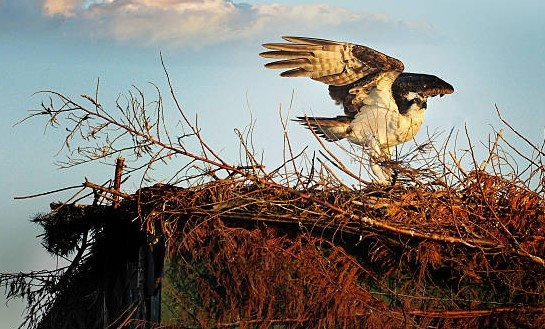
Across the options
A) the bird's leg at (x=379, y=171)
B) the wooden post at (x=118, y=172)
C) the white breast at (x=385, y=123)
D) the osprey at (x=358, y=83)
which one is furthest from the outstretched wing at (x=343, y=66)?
the wooden post at (x=118, y=172)

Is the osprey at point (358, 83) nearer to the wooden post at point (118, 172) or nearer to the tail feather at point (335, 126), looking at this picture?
the tail feather at point (335, 126)

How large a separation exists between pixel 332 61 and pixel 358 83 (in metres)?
0.32

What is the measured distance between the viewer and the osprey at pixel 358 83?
28.3ft

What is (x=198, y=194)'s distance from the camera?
19.4 feet

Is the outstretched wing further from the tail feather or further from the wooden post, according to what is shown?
the wooden post

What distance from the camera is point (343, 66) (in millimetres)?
8945

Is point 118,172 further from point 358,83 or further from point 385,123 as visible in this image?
point 358,83

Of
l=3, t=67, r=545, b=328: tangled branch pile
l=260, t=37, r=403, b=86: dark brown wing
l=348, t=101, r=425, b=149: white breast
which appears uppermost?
l=260, t=37, r=403, b=86: dark brown wing

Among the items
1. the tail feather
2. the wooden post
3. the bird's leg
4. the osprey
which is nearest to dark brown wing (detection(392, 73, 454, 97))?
the osprey

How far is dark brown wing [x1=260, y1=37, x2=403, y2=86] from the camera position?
8.73m

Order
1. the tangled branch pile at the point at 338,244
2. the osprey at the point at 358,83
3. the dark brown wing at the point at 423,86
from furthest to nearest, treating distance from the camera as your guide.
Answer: the dark brown wing at the point at 423,86, the osprey at the point at 358,83, the tangled branch pile at the point at 338,244

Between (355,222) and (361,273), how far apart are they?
0.50 metres

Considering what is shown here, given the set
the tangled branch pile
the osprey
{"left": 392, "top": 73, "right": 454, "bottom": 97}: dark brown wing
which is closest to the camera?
the tangled branch pile

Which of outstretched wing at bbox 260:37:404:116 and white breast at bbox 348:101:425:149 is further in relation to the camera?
outstretched wing at bbox 260:37:404:116
